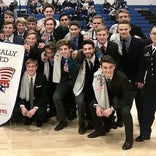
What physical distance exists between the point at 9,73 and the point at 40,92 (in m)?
0.46

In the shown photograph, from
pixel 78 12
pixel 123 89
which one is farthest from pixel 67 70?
pixel 78 12

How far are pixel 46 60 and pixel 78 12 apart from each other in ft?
26.3

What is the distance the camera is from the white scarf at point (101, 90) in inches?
159

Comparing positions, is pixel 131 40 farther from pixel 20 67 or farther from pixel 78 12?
pixel 78 12

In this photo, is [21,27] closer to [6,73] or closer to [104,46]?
[6,73]

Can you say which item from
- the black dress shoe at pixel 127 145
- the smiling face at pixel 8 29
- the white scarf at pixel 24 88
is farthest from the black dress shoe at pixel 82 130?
the smiling face at pixel 8 29

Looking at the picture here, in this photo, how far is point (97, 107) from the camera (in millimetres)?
4039

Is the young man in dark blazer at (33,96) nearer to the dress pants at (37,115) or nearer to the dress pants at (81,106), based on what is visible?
the dress pants at (37,115)

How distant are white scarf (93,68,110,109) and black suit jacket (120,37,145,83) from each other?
34cm

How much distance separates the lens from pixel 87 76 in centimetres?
437

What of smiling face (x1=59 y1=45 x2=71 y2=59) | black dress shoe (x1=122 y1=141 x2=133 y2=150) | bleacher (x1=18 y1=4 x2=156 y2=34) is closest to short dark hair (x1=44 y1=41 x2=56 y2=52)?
smiling face (x1=59 y1=45 x2=71 y2=59)

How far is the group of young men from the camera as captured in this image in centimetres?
396

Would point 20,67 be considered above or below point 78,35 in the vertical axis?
below

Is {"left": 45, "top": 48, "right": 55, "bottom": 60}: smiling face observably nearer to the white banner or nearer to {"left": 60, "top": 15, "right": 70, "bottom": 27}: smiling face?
the white banner
